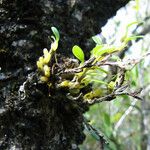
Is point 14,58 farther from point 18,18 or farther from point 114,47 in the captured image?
point 114,47

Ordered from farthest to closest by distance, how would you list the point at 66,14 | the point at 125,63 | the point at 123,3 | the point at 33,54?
the point at 123,3, the point at 66,14, the point at 33,54, the point at 125,63

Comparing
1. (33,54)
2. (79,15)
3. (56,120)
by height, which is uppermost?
(79,15)

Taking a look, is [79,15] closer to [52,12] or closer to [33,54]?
[52,12]

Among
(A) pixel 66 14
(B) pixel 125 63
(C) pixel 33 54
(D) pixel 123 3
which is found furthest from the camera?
(D) pixel 123 3

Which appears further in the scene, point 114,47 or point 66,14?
point 66,14

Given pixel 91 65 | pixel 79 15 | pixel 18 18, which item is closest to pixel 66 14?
pixel 79 15

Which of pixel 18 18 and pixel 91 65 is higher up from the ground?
pixel 18 18
